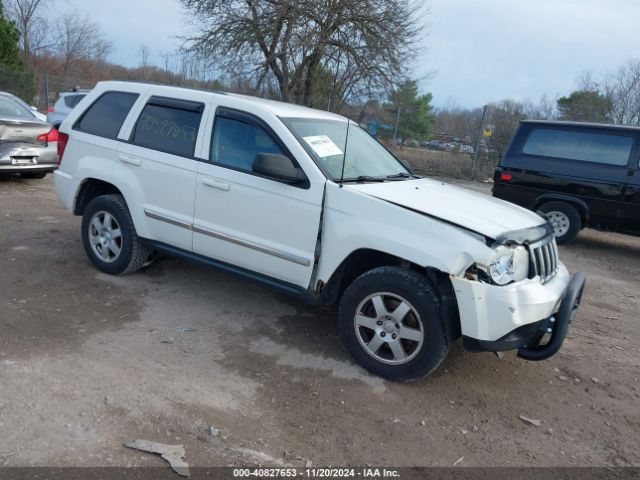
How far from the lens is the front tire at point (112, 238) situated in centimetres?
500

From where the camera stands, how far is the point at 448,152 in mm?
15852

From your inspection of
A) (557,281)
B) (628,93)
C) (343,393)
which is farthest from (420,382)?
(628,93)

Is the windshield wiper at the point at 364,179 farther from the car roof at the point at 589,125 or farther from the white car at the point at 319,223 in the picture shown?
the car roof at the point at 589,125

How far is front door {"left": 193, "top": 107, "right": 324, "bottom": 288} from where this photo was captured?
3.97m

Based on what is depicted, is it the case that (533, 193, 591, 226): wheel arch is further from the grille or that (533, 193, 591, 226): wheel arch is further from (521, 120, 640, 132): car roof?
the grille

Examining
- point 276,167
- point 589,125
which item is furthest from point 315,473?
point 589,125

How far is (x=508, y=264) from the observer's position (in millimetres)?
3418

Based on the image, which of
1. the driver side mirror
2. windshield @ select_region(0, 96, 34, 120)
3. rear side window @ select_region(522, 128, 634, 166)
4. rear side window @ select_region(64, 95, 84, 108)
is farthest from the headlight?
rear side window @ select_region(64, 95, 84, 108)

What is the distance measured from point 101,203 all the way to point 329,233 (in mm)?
→ 2514

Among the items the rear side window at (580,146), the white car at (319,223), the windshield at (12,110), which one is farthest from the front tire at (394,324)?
the windshield at (12,110)

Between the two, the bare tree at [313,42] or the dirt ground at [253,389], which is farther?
the bare tree at [313,42]

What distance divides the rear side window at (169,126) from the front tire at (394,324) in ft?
6.49

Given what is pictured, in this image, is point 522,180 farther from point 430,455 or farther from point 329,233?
point 430,455

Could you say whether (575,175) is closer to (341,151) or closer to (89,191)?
(341,151)
